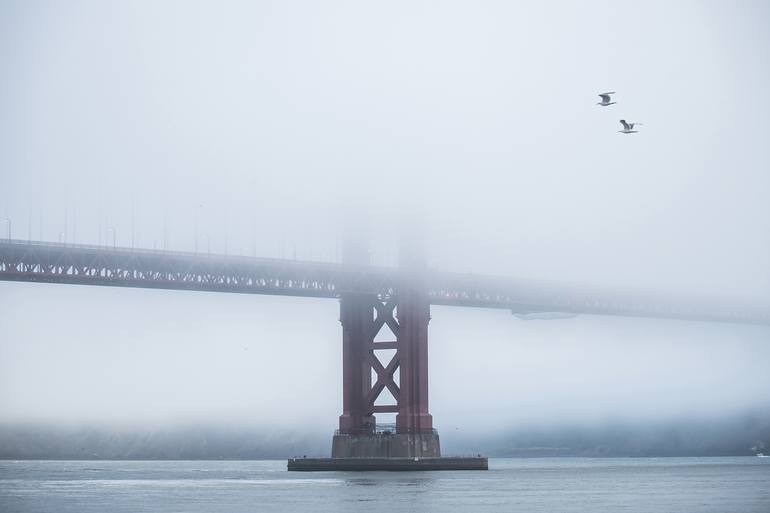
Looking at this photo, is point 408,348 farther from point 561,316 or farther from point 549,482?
point 561,316

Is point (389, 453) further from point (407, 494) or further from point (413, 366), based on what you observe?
point (407, 494)

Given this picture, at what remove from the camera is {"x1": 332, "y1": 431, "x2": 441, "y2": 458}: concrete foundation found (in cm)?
10644

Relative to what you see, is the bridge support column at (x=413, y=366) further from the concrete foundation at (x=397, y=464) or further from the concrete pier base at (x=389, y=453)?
the concrete foundation at (x=397, y=464)

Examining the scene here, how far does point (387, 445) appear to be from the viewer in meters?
107

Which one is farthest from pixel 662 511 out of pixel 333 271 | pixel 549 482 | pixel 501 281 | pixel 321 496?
pixel 501 281

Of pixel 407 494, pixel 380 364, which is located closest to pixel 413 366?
pixel 380 364

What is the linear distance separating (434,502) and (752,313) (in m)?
72.4

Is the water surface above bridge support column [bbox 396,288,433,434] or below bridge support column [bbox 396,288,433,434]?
below

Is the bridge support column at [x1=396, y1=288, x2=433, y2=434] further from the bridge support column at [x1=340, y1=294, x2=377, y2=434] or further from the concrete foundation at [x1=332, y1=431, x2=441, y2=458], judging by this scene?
the bridge support column at [x1=340, y1=294, x2=377, y2=434]

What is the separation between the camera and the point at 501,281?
12331cm

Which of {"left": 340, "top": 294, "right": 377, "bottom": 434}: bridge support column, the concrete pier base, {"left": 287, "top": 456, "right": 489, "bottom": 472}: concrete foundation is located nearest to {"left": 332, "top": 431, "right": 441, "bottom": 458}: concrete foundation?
the concrete pier base

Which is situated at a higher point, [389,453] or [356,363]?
[356,363]

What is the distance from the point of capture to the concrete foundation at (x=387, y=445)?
106 meters

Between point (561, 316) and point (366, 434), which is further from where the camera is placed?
point (561, 316)
